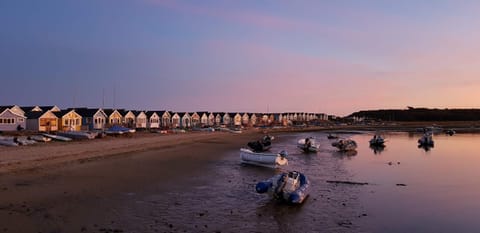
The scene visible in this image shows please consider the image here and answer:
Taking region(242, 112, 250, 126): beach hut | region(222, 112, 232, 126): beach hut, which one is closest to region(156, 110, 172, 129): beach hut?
region(222, 112, 232, 126): beach hut

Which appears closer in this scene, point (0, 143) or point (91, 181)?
point (91, 181)

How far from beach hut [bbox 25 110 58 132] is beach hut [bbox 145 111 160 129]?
26971mm

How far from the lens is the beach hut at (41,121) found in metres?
57.5

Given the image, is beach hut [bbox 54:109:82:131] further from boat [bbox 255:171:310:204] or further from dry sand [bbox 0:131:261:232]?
boat [bbox 255:171:310:204]

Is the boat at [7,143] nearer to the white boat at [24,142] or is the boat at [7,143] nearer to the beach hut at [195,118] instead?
the white boat at [24,142]

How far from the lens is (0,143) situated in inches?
1409

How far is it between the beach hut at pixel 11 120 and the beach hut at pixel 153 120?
30.9m

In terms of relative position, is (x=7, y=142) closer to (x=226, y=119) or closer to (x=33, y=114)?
(x=33, y=114)

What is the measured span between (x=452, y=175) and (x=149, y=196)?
19410mm

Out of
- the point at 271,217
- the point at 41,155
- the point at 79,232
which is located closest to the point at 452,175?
the point at 271,217

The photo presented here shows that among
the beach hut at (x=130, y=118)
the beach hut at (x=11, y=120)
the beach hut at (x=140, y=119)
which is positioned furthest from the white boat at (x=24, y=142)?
the beach hut at (x=140, y=119)

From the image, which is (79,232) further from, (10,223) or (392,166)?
(392,166)

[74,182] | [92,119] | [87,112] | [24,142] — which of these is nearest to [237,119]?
[87,112]

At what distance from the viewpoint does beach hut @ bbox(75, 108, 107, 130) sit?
222 feet
